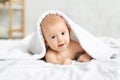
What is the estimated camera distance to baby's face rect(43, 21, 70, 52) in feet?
3.53

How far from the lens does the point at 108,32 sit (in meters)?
3.46

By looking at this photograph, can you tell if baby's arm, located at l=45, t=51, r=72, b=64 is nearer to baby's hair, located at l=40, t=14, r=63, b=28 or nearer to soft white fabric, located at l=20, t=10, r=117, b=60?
soft white fabric, located at l=20, t=10, r=117, b=60

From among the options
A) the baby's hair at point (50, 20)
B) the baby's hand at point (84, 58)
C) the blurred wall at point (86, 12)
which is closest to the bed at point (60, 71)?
the baby's hand at point (84, 58)

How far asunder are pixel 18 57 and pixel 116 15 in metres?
2.54

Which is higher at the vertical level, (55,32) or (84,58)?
(55,32)

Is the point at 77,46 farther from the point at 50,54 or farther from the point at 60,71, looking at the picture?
the point at 60,71

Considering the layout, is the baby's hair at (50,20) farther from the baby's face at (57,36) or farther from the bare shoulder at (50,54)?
the bare shoulder at (50,54)

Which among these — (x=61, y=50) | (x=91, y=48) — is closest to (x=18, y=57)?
(x=61, y=50)

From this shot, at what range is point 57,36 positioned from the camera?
108 centimetres

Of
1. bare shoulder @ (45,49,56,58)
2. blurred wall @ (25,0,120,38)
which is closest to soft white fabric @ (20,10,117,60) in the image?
bare shoulder @ (45,49,56,58)

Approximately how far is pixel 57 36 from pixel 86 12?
238 cm

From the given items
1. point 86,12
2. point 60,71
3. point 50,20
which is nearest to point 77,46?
point 50,20

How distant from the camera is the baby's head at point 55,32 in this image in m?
1.08

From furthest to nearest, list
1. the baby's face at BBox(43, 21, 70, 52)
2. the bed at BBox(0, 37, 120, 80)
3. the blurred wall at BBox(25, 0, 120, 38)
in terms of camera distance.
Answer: the blurred wall at BBox(25, 0, 120, 38)
the baby's face at BBox(43, 21, 70, 52)
the bed at BBox(0, 37, 120, 80)
